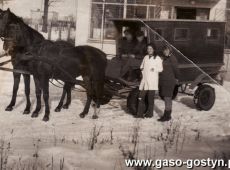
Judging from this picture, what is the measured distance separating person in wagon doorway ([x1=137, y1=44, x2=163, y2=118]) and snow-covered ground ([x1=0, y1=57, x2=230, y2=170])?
29 cm

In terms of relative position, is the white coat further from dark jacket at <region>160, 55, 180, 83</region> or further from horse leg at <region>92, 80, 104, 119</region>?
horse leg at <region>92, 80, 104, 119</region>

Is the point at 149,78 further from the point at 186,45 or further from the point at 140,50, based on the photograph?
the point at 186,45

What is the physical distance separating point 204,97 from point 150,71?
2.14 m

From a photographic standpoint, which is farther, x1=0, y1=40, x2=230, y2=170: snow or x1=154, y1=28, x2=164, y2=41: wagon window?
x1=154, y1=28, x2=164, y2=41: wagon window

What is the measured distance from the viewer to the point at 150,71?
9.48 meters

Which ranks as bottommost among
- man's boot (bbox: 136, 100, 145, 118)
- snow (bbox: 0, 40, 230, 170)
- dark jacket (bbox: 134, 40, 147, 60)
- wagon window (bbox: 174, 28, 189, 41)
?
snow (bbox: 0, 40, 230, 170)

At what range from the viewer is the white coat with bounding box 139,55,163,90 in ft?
30.9

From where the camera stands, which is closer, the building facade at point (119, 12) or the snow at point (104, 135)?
the snow at point (104, 135)

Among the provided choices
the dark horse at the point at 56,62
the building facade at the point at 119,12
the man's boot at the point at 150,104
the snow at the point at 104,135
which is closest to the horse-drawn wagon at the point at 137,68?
the dark horse at the point at 56,62

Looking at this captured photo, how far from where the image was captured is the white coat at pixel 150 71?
30.9 ft

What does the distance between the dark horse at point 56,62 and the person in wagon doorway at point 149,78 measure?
35.5 inches

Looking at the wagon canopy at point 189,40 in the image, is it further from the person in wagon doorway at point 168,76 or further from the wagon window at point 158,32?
the person in wagon doorway at point 168,76

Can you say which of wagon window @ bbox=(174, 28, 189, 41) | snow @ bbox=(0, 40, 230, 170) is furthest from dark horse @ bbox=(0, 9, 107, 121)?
wagon window @ bbox=(174, 28, 189, 41)

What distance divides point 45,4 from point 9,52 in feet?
3.74
